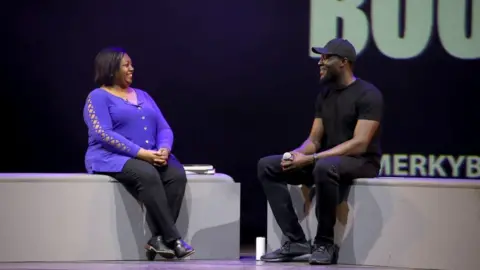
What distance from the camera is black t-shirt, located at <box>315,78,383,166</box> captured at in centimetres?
562

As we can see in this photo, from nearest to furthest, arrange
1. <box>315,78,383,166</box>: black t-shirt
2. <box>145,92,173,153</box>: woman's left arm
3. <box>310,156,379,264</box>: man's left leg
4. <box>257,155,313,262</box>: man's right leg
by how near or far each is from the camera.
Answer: <box>310,156,379,264</box>: man's left leg → <box>315,78,383,166</box>: black t-shirt → <box>257,155,313,262</box>: man's right leg → <box>145,92,173,153</box>: woman's left arm

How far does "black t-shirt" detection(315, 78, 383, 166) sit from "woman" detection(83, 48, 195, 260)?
3.08 feet

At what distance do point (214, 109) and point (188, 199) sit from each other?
126 centimetres

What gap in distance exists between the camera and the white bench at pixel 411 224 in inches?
211

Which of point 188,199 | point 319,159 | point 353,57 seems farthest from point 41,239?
point 353,57

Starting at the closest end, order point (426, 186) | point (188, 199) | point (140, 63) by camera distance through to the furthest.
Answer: point (426, 186) < point (188, 199) < point (140, 63)

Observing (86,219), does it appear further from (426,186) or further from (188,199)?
(426,186)

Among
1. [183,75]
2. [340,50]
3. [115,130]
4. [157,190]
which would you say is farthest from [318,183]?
[183,75]

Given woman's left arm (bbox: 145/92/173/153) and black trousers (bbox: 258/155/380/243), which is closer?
black trousers (bbox: 258/155/380/243)

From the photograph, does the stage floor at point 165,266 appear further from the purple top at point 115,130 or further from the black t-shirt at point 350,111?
the black t-shirt at point 350,111

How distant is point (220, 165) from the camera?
711 centimetres

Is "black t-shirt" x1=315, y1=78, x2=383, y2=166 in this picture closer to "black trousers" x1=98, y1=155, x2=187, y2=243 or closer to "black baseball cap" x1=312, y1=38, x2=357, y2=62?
"black baseball cap" x1=312, y1=38, x2=357, y2=62

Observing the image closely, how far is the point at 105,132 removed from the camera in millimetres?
5762

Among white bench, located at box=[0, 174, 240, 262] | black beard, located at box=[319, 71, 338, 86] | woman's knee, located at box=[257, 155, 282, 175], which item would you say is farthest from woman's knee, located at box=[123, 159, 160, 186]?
black beard, located at box=[319, 71, 338, 86]
